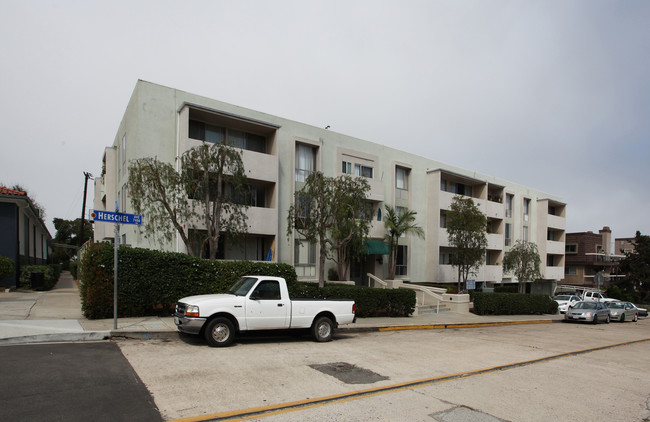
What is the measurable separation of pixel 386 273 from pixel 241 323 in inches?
756

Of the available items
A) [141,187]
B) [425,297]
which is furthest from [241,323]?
[425,297]

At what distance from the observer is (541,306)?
28.5m

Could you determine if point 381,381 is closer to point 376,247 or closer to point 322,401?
point 322,401

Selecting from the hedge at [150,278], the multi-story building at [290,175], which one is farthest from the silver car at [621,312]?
the hedge at [150,278]

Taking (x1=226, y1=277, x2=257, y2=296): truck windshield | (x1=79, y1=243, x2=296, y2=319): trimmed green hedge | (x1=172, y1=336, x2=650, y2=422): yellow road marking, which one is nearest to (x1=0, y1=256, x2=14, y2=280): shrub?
(x1=79, y1=243, x2=296, y2=319): trimmed green hedge

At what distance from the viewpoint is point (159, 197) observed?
17453 mm

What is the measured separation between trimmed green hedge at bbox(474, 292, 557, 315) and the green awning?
5.87 m

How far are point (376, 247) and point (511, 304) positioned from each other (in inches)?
356

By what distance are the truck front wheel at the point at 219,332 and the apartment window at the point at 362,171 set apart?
17867mm

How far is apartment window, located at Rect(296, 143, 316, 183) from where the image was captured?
24466 mm

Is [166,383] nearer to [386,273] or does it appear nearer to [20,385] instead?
[20,385]

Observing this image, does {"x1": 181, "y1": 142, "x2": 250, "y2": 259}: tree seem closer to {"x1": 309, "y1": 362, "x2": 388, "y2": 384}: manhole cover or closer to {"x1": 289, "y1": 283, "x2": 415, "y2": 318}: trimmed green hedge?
{"x1": 289, "y1": 283, "x2": 415, "y2": 318}: trimmed green hedge

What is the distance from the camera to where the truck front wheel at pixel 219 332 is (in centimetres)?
999

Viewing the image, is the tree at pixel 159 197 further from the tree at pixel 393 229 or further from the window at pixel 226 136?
the tree at pixel 393 229
